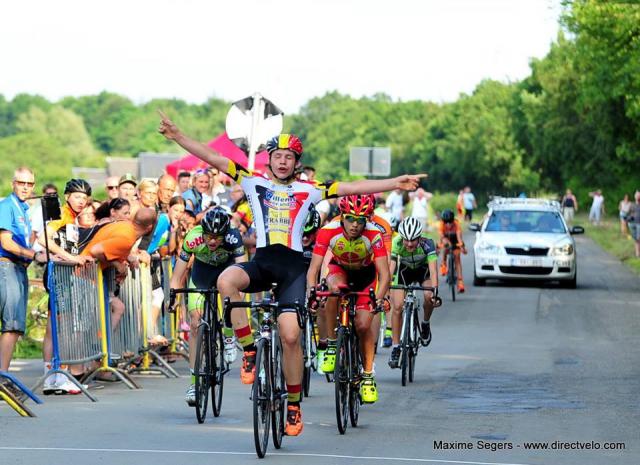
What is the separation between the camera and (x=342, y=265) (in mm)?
13109

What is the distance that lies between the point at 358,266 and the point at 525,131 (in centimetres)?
7641

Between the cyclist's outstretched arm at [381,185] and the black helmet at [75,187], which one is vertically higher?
the cyclist's outstretched arm at [381,185]

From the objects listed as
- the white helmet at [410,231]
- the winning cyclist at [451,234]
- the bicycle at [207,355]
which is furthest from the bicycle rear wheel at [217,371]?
the winning cyclist at [451,234]

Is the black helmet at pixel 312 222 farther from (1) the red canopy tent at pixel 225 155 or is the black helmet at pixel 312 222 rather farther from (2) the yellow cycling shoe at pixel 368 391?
(1) the red canopy tent at pixel 225 155

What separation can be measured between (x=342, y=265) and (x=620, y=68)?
23.7 meters

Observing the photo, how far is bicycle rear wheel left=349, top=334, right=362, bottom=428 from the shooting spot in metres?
11.6

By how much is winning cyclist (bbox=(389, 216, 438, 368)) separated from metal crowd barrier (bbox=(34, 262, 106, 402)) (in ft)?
10.9

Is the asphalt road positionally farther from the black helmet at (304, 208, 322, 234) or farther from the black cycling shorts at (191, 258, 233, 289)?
the black helmet at (304, 208, 322, 234)

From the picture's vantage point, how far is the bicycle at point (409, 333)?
1524 cm

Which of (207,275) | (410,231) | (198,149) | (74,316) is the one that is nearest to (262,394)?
(198,149)

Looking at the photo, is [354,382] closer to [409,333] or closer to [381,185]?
[381,185]

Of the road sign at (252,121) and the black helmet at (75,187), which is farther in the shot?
the road sign at (252,121)

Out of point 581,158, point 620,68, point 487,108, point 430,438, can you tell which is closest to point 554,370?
point 430,438

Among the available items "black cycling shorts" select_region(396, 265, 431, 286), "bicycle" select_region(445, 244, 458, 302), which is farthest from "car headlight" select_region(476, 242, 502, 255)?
"black cycling shorts" select_region(396, 265, 431, 286)
